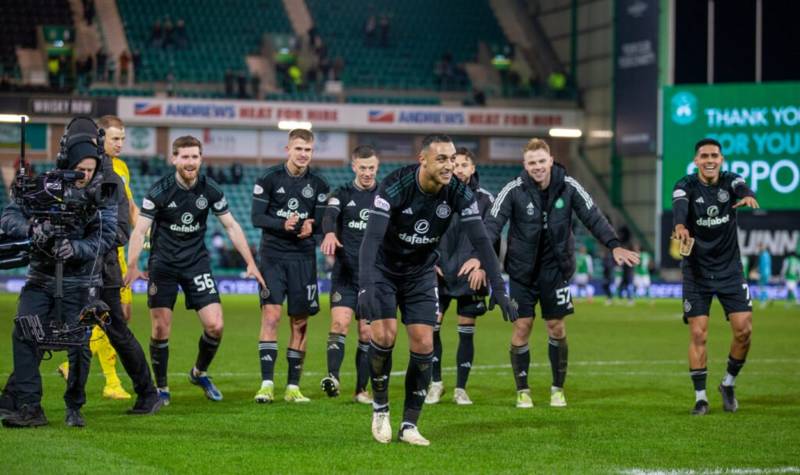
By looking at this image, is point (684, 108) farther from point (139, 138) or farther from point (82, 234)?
point (82, 234)

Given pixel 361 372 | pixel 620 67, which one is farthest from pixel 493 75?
pixel 361 372

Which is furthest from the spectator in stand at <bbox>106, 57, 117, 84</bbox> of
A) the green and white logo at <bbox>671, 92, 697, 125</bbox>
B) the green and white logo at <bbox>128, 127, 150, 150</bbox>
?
the green and white logo at <bbox>671, 92, 697, 125</bbox>

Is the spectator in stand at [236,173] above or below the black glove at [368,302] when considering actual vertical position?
above

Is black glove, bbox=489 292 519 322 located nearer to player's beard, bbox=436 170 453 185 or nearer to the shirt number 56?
player's beard, bbox=436 170 453 185

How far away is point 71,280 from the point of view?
1032 centimetres

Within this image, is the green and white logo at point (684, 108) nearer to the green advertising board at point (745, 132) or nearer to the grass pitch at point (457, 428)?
the green advertising board at point (745, 132)

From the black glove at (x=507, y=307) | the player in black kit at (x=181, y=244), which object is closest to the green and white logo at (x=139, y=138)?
the player in black kit at (x=181, y=244)

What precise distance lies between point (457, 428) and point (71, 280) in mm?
3450

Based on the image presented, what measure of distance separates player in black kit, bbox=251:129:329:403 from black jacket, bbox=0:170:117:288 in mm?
2715

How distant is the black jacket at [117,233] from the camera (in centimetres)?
1173

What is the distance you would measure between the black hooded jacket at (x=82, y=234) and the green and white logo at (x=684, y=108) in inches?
1175

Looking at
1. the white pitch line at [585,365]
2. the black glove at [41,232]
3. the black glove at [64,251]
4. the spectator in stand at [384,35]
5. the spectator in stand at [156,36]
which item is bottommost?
the white pitch line at [585,365]

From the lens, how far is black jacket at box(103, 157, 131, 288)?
11734mm

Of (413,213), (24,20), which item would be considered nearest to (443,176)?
(413,213)
